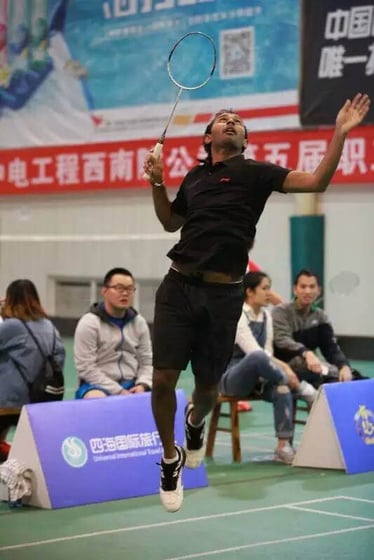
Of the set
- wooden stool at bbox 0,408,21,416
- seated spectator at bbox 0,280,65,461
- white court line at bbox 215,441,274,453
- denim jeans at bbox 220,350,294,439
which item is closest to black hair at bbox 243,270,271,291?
denim jeans at bbox 220,350,294,439

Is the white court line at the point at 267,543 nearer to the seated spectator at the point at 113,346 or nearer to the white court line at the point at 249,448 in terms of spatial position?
the seated spectator at the point at 113,346

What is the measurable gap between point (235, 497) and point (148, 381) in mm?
1341

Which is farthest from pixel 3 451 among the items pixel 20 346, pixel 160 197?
pixel 160 197

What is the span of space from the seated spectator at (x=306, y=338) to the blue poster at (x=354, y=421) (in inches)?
27.6

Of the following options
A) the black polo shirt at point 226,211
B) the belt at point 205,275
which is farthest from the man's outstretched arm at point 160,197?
the belt at point 205,275

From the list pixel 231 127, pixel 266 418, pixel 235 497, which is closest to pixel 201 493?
pixel 235 497

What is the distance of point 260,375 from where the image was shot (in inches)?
362

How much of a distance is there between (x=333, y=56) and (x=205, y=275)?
992 cm

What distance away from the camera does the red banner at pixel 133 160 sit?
51.4ft

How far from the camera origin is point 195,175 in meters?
6.18

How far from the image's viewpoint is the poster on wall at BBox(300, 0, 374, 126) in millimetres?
15094

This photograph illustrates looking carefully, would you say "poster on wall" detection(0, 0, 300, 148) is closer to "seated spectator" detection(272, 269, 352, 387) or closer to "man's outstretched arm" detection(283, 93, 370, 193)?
"seated spectator" detection(272, 269, 352, 387)

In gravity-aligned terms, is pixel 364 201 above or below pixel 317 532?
above

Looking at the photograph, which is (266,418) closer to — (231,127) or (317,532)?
(317,532)
